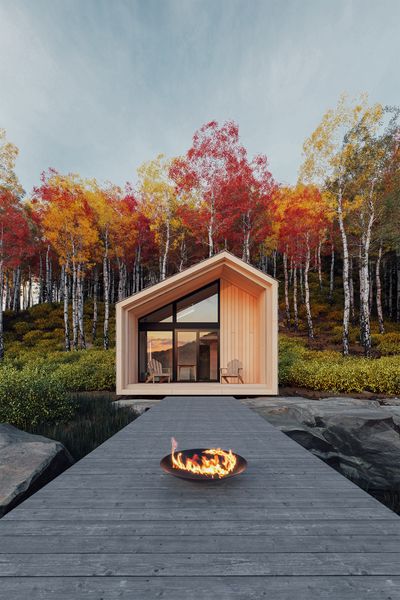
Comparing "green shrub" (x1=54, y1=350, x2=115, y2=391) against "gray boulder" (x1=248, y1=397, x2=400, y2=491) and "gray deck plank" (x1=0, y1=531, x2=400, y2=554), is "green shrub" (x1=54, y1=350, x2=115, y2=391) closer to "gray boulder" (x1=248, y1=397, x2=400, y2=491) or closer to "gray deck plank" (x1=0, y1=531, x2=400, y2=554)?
"gray boulder" (x1=248, y1=397, x2=400, y2=491)

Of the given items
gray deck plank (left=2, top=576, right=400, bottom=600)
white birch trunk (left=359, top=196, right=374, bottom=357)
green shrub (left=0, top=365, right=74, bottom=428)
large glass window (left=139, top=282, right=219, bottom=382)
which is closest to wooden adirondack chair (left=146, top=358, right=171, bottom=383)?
large glass window (left=139, top=282, right=219, bottom=382)

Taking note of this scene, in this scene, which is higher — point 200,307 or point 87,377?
point 200,307

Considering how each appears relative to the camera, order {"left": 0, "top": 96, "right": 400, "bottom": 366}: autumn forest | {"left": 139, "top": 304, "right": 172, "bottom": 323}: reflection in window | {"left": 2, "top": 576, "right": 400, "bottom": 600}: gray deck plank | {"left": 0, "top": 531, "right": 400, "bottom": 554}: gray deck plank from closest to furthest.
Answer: {"left": 2, "top": 576, "right": 400, "bottom": 600}: gray deck plank, {"left": 0, "top": 531, "right": 400, "bottom": 554}: gray deck plank, {"left": 139, "top": 304, "right": 172, "bottom": 323}: reflection in window, {"left": 0, "top": 96, "right": 400, "bottom": 366}: autumn forest

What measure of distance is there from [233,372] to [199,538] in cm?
840

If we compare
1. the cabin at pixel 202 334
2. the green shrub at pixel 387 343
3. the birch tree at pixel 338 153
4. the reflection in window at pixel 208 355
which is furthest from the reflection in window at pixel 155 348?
the green shrub at pixel 387 343

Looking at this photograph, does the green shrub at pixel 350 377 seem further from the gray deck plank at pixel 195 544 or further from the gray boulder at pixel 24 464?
the gray deck plank at pixel 195 544

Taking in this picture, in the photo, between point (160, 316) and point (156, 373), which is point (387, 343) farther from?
point (156, 373)

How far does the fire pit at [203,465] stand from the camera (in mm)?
2758

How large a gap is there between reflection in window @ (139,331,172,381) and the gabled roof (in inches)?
35.5

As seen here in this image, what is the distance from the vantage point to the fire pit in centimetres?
276

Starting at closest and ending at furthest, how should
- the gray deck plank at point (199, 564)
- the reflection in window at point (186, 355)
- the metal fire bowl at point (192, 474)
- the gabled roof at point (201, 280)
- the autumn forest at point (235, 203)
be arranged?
the gray deck plank at point (199, 564), the metal fire bowl at point (192, 474), the gabled roof at point (201, 280), the reflection in window at point (186, 355), the autumn forest at point (235, 203)

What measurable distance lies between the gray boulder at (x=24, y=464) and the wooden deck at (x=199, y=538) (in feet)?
1.07

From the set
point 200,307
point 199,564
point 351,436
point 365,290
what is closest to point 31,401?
point 199,564

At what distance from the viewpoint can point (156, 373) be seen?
33.8 feet
